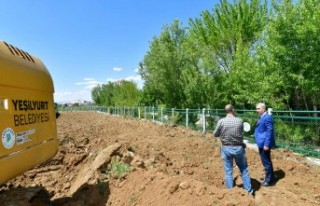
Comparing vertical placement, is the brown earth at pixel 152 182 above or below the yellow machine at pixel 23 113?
below

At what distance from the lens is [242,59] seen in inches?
770

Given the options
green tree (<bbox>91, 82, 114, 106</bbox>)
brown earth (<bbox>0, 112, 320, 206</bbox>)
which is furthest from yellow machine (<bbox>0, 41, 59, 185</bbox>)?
green tree (<bbox>91, 82, 114, 106</bbox>)

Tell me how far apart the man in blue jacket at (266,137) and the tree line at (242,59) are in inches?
250

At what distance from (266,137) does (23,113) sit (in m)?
4.77

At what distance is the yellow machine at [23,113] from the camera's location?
4.15 m

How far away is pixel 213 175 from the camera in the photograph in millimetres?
8664

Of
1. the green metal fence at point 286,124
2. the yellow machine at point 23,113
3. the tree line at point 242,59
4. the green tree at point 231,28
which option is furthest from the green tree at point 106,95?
the yellow machine at point 23,113

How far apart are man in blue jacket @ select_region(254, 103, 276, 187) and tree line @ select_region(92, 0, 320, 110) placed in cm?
635

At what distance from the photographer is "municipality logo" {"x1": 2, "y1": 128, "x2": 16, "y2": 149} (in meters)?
4.05

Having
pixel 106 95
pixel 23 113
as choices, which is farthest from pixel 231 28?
pixel 106 95

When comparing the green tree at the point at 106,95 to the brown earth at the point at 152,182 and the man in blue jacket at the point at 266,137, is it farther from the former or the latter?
the man in blue jacket at the point at 266,137

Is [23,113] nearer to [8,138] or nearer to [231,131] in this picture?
[8,138]

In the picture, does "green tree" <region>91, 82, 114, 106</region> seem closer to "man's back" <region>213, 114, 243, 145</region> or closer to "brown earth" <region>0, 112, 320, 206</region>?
"brown earth" <region>0, 112, 320, 206</region>

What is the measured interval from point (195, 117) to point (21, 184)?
13.1 m
